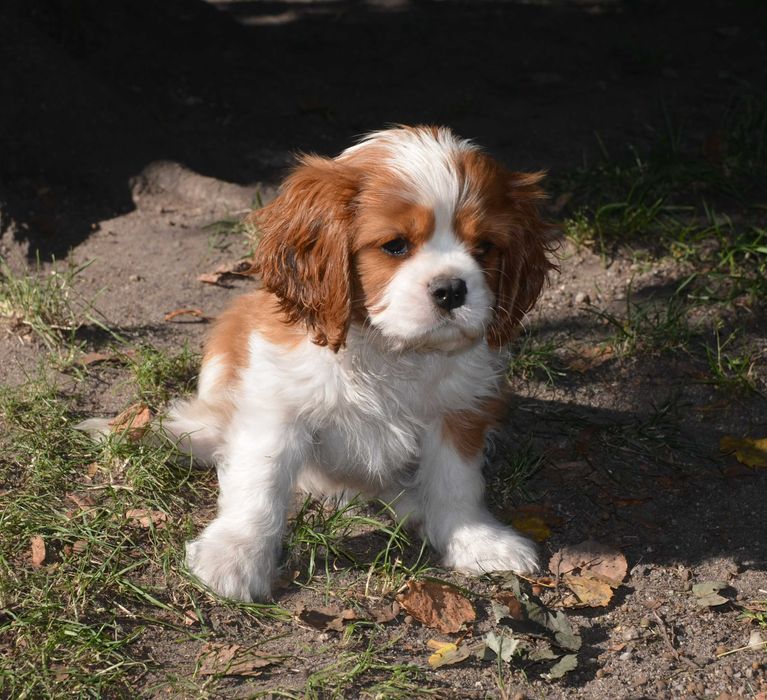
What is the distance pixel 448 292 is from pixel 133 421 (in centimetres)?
174

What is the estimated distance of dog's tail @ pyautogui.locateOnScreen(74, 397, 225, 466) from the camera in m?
4.33

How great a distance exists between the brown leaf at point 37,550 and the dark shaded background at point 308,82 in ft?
8.42

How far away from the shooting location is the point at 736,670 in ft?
11.4

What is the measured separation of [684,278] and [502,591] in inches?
101

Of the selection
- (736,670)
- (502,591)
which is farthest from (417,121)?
(736,670)

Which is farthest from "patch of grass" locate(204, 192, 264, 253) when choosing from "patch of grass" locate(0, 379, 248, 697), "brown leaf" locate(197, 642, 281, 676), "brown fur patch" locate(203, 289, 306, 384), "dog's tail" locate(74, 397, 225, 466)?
"brown leaf" locate(197, 642, 281, 676)

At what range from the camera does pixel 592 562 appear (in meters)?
4.05

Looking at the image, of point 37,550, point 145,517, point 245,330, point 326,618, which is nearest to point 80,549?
point 37,550

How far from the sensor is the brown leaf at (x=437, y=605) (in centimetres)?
365

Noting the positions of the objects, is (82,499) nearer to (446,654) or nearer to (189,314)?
(446,654)

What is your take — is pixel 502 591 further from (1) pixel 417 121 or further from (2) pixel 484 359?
(1) pixel 417 121

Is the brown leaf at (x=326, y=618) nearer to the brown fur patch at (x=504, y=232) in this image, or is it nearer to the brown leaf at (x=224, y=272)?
the brown fur patch at (x=504, y=232)

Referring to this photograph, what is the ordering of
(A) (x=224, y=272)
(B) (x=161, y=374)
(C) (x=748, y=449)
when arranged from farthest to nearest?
(A) (x=224, y=272)
(B) (x=161, y=374)
(C) (x=748, y=449)

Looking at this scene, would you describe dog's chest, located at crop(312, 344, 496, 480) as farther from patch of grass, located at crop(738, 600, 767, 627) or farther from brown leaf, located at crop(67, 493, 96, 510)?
patch of grass, located at crop(738, 600, 767, 627)
